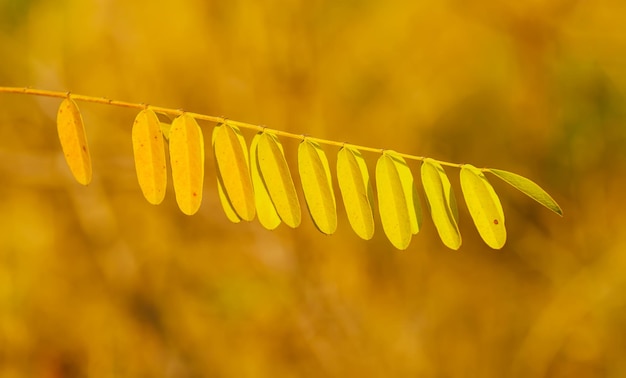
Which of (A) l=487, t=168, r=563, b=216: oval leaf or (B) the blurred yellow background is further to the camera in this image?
(B) the blurred yellow background

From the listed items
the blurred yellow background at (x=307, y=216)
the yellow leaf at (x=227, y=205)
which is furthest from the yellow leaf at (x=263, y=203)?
the blurred yellow background at (x=307, y=216)

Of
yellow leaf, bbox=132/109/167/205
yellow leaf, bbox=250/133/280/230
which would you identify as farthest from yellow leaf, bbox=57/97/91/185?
yellow leaf, bbox=250/133/280/230

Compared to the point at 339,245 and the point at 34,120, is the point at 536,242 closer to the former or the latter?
the point at 339,245

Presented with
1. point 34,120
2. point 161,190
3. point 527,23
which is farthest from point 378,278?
point 161,190

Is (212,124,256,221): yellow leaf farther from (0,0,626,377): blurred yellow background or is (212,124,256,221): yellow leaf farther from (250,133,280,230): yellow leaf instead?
(0,0,626,377): blurred yellow background

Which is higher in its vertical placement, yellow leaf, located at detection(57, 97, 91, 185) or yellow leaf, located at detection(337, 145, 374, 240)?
yellow leaf, located at detection(57, 97, 91, 185)

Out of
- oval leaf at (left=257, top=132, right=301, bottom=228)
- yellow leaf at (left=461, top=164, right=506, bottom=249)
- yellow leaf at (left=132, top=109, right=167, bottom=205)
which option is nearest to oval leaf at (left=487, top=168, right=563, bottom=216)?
yellow leaf at (left=461, top=164, right=506, bottom=249)

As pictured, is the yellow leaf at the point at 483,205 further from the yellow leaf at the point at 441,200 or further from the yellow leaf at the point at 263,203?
the yellow leaf at the point at 263,203
